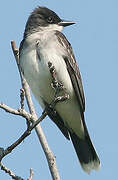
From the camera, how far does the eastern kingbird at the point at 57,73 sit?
6.36 m

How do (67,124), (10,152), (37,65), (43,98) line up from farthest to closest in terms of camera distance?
1. (67,124)
2. (43,98)
3. (37,65)
4. (10,152)

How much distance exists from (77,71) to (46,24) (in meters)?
1.17

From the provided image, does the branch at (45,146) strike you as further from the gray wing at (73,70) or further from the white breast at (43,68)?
the gray wing at (73,70)

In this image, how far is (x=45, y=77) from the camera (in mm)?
6289

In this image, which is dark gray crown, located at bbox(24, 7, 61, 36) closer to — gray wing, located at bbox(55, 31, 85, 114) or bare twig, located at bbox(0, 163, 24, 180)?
gray wing, located at bbox(55, 31, 85, 114)

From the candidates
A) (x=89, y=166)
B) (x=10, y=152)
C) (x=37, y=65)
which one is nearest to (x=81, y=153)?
(x=89, y=166)

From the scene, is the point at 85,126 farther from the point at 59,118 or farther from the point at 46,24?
the point at 46,24

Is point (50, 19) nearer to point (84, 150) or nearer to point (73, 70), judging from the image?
point (73, 70)

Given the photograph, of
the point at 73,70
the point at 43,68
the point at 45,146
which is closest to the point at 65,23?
the point at 73,70

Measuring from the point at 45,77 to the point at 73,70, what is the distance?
0.66m

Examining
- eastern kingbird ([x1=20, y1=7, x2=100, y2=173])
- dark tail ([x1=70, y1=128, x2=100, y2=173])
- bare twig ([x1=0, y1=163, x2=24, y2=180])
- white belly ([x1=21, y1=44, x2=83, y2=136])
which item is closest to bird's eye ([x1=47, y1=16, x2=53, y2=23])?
eastern kingbird ([x1=20, y1=7, x2=100, y2=173])

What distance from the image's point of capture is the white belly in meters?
6.27

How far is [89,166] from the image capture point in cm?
725

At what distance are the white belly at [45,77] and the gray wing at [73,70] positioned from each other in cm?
10
